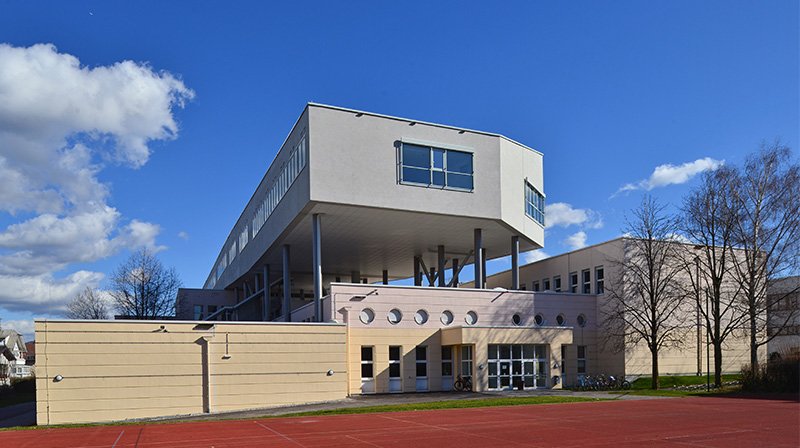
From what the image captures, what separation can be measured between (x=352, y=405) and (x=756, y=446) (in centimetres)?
1545

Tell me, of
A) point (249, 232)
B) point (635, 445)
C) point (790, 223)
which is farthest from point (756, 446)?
point (249, 232)

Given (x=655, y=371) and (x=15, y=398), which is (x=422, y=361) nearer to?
(x=655, y=371)

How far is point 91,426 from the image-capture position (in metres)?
22.1

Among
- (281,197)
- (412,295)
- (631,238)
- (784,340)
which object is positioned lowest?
(784,340)

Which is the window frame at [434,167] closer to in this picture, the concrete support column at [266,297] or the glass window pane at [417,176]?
the glass window pane at [417,176]

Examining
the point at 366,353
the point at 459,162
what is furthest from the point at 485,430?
the point at 459,162

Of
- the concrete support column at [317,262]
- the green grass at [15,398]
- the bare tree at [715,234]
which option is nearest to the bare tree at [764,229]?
the bare tree at [715,234]

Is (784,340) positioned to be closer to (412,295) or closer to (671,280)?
(671,280)

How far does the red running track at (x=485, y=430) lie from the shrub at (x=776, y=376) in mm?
5634

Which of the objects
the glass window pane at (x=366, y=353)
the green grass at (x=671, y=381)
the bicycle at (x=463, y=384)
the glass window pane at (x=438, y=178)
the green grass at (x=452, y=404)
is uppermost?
the glass window pane at (x=438, y=178)

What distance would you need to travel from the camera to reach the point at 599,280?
1567 inches

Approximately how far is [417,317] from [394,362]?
253 centimetres

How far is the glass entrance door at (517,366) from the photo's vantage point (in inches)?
1293

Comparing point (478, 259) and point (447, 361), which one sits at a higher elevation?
point (478, 259)
